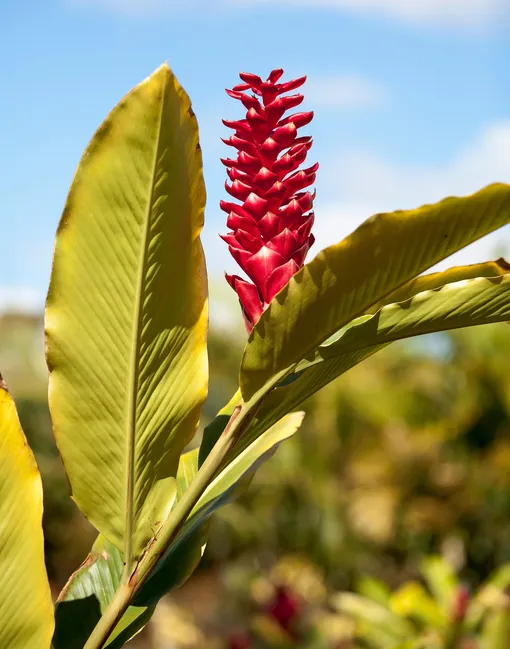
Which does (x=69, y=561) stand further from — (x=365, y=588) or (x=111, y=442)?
(x=111, y=442)

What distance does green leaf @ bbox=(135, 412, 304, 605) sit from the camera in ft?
2.86

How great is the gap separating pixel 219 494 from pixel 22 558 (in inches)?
8.7

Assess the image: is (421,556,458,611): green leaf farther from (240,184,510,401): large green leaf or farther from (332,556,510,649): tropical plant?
(240,184,510,401): large green leaf

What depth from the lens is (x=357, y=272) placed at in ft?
2.37

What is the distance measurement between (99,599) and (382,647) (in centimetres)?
336

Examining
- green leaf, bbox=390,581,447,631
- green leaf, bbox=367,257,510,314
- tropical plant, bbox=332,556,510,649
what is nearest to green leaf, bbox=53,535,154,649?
green leaf, bbox=367,257,510,314

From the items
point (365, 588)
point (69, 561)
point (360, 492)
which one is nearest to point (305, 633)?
point (365, 588)

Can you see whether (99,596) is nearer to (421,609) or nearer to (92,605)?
(92,605)

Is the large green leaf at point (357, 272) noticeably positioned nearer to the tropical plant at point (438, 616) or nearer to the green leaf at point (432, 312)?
the green leaf at point (432, 312)

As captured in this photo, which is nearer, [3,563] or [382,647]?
[3,563]

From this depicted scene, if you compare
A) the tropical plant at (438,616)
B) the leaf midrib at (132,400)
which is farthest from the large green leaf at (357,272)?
the tropical plant at (438,616)

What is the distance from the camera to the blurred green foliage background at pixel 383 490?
7.49 metres

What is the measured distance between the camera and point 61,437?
0.80 m

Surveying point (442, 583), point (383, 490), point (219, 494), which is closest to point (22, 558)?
point (219, 494)
